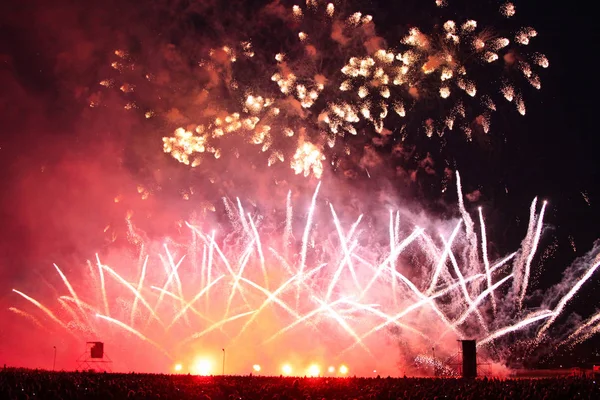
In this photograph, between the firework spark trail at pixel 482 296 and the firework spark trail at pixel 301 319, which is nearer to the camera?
the firework spark trail at pixel 482 296

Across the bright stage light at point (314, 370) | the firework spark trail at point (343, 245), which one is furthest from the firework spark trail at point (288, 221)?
the bright stage light at point (314, 370)

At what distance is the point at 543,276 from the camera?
26.3m

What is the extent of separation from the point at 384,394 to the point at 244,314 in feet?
43.4

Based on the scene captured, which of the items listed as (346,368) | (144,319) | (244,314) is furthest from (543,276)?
(144,319)

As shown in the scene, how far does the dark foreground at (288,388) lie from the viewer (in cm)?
1343

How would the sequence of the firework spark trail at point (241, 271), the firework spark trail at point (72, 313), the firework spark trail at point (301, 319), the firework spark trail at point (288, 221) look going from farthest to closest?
the firework spark trail at point (72, 313) < the firework spark trail at point (241, 271) < the firework spark trail at point (301, 319) < the firework spark trail at point (288, 221)

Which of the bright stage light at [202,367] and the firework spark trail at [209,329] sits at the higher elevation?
the firework spark trail at [209,329]

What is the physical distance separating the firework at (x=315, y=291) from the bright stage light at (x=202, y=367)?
2.67ft

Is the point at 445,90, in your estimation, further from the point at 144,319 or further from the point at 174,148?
the point at 144,319

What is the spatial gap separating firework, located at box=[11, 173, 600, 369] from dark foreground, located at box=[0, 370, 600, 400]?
828 centimetres

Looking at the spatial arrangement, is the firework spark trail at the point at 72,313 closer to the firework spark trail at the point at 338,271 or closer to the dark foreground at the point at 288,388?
the firework spark trail at the point at 338,271

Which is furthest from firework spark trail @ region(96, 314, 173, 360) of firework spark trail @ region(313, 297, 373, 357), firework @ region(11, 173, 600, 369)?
firework spark trail @ region(313, 297, 373, 357)

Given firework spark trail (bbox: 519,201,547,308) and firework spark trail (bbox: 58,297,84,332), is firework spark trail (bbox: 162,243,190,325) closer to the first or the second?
firework spark trail (bbox: 58,297,84,332)

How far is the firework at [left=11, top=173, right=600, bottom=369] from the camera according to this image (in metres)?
23.4
